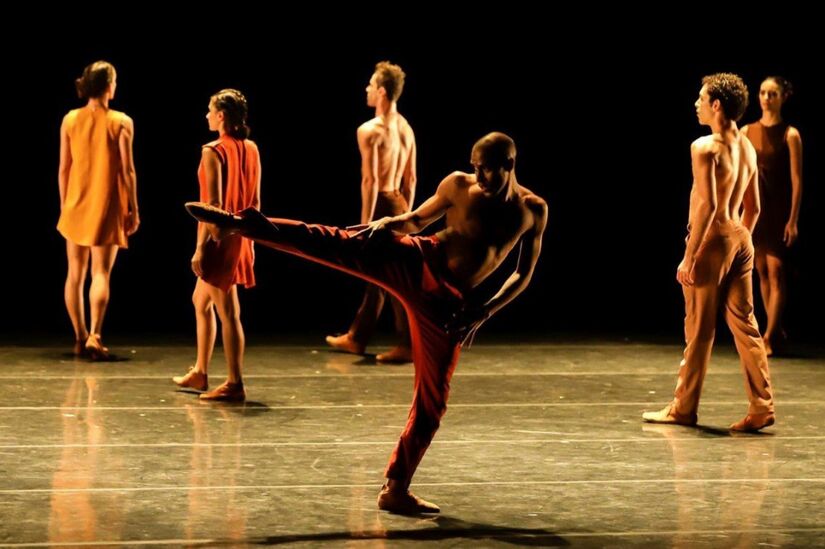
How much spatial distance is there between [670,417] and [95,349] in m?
→ 3.18

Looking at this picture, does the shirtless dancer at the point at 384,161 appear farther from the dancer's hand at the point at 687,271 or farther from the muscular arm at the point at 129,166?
the dancer's hand at the point at 687,271

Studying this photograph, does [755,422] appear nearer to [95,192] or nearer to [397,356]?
[397,356]

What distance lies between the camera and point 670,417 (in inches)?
257

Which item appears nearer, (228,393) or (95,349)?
(228,393)

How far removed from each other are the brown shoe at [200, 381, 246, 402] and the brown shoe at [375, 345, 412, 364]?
1415 mm

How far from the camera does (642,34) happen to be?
10.8 metres

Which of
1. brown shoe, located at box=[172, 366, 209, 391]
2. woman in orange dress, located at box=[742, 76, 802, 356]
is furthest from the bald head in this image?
woman in orange dress, located at box=[742, 76, 802, 356]

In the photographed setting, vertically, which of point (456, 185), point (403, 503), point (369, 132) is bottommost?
point (403, 503)

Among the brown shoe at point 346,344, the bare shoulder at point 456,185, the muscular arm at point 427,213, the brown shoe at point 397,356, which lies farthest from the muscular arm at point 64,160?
the bare shoulder at point 456,185

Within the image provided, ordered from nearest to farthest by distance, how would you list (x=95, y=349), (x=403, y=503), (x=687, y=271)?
(x=403, y=503) → (x=687, y=271) → (x=95, y=349)

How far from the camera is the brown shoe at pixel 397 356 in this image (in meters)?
8.14

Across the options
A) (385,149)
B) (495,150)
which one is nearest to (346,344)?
(385,149)

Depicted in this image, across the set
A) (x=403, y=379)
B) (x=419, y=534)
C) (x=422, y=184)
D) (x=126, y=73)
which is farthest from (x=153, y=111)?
(x=419, y=534)

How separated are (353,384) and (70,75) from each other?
4.11 metres
